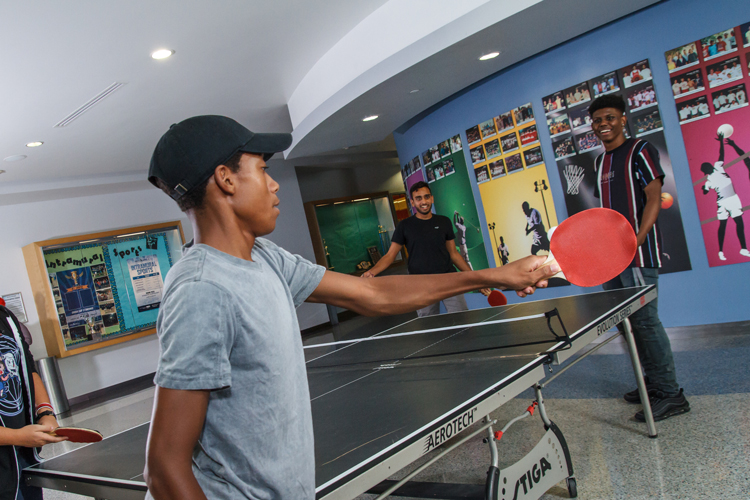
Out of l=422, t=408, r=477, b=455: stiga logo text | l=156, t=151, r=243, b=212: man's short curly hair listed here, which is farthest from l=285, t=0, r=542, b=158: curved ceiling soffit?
l=156, t=151, r=243, b=212: man's short curly hair

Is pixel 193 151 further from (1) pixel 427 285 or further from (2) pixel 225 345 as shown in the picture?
(1) pixel 427 285

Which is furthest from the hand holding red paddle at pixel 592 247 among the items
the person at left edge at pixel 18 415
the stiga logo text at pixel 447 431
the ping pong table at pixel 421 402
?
the person at left edge at pixel 18 415

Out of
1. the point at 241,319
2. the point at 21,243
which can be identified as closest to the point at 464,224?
the point at 241,319

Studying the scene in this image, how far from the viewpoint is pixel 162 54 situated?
436 cm

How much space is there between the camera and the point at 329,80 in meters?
5.43

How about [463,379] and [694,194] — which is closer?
[463,379]

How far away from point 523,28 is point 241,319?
4026 millimetres

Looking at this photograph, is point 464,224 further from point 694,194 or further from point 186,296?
point 186,296

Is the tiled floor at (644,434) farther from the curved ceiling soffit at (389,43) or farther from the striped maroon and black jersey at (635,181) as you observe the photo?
the curved ceiling soffit at (389,43)

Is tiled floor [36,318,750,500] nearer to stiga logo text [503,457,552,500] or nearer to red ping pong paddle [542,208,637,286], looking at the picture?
stiga logo text [503,457,552,500]

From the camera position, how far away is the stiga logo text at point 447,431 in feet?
4.82

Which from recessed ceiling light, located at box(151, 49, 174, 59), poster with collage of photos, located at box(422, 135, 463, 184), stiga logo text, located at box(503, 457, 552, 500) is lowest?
stiga logo text, located at box(503, 457, 552, 500)

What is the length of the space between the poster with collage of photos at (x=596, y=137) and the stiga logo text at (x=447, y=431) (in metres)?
3.12

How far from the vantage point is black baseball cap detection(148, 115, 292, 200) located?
0.96m
